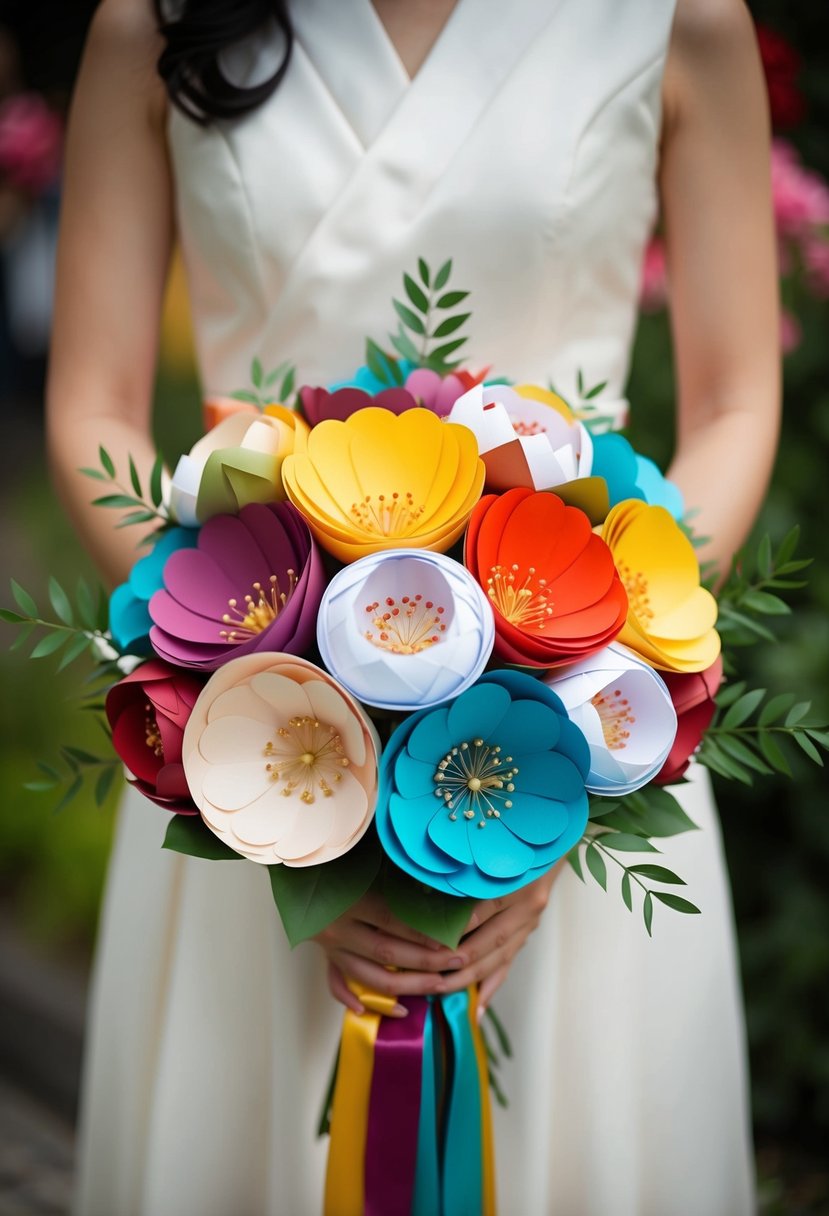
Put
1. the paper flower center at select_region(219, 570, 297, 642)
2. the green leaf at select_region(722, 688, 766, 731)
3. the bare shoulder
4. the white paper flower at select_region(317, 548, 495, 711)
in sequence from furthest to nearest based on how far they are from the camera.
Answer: the bare shoulder → the green leaf at select_region(722, 688, 766, 731) → the paper flower center at select_region(219, 570, 297, 642) → the white paper flower at select_region(317, 548, 495, 711)

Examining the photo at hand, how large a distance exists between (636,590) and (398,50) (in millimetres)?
756

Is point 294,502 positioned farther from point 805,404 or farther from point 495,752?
point 805,404

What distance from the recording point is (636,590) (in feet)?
3.43

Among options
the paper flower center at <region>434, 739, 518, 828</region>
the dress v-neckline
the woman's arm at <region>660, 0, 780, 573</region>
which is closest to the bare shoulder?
the woman's arm at <region>660, 0, 780, 573</region>

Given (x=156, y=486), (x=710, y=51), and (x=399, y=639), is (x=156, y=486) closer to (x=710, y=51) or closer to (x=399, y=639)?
(x=399, y=639)

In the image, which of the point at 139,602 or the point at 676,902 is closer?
the point at 676,902

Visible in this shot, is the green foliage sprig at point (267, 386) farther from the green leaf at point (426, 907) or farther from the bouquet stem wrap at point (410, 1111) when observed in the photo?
the bouquet stem wrap at point (410, 1111)

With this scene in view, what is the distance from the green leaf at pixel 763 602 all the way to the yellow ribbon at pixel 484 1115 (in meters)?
0.48

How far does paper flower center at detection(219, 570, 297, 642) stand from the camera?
97 centimetres

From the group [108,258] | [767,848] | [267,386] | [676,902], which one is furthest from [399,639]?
[767,848]

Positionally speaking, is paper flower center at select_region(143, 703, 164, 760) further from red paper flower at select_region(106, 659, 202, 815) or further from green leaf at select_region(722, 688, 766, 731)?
green leaf at select_region(722, 688, 766, 731)

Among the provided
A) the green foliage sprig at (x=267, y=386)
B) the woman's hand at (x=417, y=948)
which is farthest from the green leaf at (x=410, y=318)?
the woman's hand at (x=417, y=948)

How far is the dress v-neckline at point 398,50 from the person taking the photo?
130 centimetres

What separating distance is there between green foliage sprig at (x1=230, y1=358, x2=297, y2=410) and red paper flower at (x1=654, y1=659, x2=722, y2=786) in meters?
0.49
